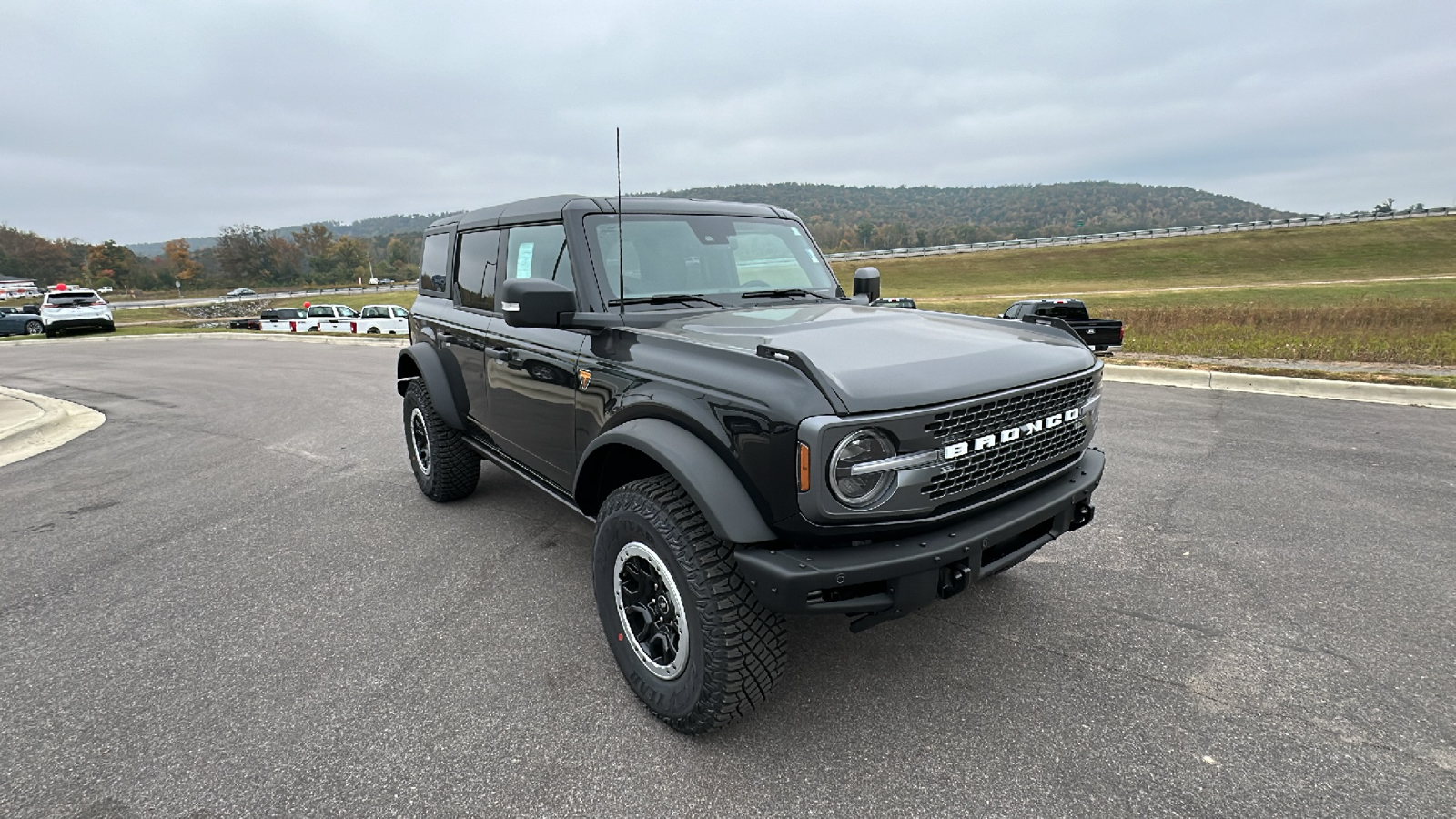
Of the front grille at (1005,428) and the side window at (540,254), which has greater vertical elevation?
the side window at (540,254)

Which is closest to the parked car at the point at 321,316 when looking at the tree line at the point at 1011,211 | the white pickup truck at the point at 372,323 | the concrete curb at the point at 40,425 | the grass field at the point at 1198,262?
the white pickup truck at the point at 372,323

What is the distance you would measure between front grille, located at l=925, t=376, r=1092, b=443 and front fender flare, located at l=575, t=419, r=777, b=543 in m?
0.61

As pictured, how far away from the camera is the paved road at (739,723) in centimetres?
228

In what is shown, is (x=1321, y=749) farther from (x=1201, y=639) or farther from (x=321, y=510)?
(x=321, y=510)

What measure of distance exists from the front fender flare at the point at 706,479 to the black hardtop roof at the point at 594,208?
146 cm

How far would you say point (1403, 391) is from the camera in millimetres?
7367

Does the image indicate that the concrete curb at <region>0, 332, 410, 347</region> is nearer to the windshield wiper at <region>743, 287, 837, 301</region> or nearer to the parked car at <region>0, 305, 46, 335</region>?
the parked car at <region>0, 305, 46, 335</region>

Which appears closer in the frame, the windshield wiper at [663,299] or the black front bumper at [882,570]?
the black front bumper at [882,570]

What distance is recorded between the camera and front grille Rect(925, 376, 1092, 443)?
2.27 m

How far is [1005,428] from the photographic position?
2.46m

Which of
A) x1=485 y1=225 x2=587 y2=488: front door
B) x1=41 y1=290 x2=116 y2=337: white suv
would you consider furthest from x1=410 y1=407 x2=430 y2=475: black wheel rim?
x1=41 y1=290 x2=116 y2=337: white suv

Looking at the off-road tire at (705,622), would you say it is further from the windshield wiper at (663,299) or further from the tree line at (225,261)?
the tree line at (225,261)

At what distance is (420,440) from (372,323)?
73.3 feet

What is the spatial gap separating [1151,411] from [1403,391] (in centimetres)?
256
